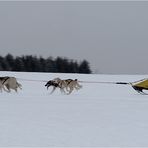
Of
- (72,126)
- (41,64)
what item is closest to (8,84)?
(72,126)

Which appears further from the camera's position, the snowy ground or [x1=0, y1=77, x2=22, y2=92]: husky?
[x1=0, y1=77, x2=22, y2=92]: husky

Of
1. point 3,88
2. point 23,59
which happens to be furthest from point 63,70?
point 3,88

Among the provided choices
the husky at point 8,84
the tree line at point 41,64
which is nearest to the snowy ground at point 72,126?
the husky at point 8,84

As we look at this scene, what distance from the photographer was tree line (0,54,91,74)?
48.2 m

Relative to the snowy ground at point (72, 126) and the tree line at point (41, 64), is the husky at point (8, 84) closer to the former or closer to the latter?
the snowy ground at point (72, 126)

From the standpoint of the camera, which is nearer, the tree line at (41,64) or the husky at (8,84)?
the husky at (8,84)

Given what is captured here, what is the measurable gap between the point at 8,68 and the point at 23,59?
123 inches

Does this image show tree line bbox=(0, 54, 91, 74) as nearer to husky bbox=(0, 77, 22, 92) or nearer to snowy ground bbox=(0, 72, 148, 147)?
husky bbox=(0, 77, 22, 92)

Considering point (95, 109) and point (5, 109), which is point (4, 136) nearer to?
point (5, 109)

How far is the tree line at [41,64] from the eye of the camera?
48.2 metres

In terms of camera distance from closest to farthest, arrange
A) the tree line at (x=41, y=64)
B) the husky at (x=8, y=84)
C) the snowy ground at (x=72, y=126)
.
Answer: the snowy ground at (x=72, y=126)
the husky at (x=8, y=84)
the tree line at (x=41, y=64)

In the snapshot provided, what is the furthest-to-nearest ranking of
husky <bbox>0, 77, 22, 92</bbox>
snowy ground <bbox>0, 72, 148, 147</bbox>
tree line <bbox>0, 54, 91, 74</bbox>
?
tree line <bbox>0, 54, 91, 74</bbox>, husky <bbox>0, 77, 22, 92</bbox>, snowy ground <bbox>0, 72, 148, 147</bbox>

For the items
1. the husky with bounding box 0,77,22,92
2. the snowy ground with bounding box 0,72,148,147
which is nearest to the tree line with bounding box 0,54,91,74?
the husky with bounding box 0,77,22,92

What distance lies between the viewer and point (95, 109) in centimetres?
855
